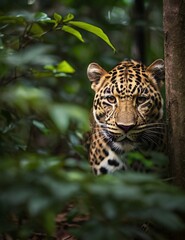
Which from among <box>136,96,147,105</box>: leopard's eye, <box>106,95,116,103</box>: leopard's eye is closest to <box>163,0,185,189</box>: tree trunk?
<box>136,96,147,105</box>: leopard's eye

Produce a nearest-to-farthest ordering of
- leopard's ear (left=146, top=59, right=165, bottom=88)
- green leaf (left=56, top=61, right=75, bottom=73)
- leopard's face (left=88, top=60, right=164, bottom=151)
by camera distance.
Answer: leopard's face (left=88, top=60, right=164, bottom=151) → green leaf (left=56, top=61, right=75, bottom=73) → leopard's ear (left=146, top=59, right=165, bottom=88)

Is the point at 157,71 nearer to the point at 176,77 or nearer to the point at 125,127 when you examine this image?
→ the point at 125,127

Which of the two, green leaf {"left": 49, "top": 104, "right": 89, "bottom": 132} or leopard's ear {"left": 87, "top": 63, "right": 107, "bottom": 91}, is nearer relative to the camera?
green leaf {"left": 49, "top": 104, "right": 89, "bottom": 132}

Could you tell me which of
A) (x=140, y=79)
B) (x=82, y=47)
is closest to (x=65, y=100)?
(x=82, y=47)

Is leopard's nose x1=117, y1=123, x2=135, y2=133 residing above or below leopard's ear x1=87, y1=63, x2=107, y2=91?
below

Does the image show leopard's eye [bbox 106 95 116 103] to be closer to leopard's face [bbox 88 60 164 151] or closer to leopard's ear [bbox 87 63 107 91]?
leopard's face [bbox 88 60 164 151]

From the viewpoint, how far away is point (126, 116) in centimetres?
510

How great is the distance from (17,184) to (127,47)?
641cm

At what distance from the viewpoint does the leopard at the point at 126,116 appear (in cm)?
519

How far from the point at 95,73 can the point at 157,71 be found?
768mm

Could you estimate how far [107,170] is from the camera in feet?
18.2

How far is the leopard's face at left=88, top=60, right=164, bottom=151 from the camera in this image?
16.9 ft

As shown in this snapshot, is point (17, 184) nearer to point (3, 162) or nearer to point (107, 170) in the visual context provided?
point (3, 162)

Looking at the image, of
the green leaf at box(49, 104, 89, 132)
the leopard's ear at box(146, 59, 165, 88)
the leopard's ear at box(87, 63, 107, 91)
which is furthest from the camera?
the leopard's ear at box(87, 63, 107, 91)
